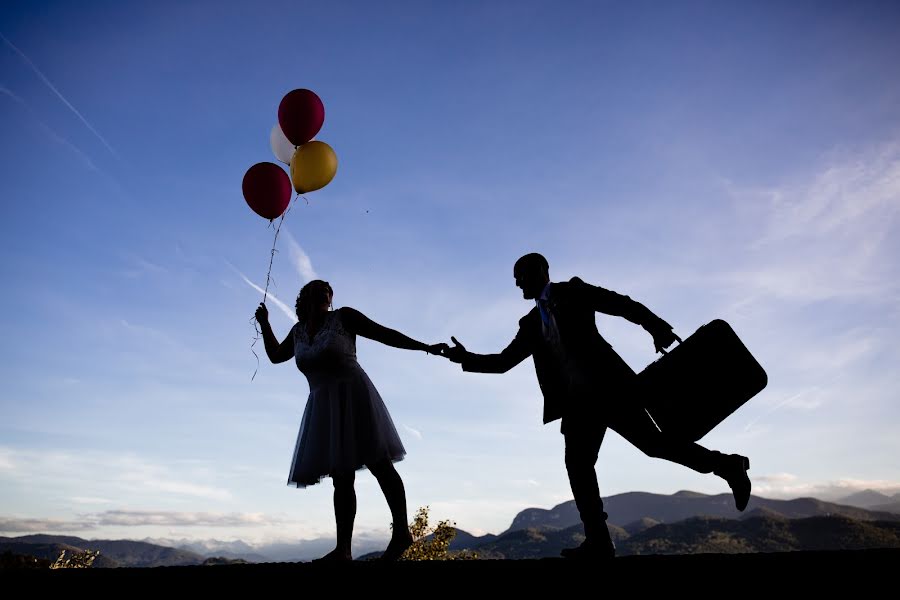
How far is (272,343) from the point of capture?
516 centimetres

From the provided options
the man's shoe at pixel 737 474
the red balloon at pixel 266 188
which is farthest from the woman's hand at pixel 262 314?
the man's shoe at pixel 737 474

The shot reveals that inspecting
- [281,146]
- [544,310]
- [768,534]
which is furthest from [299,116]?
[768,534]

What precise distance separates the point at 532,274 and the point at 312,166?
10.4ft

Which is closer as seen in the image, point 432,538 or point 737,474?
point 737,474

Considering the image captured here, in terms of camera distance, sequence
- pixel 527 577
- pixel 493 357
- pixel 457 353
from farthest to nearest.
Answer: pixel 457 353
pixel 493 357
pixel 527 577

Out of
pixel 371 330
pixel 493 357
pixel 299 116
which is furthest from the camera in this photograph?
pixel 299 116

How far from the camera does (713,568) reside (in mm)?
2242

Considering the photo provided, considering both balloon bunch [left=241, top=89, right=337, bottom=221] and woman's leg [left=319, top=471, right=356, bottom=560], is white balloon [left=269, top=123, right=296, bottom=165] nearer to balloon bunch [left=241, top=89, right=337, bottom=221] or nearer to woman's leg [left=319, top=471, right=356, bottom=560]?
balloon bunch [left=241, top=89, right=337, bottom=221]

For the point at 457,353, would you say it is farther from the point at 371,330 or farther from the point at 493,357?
the point at 371,330

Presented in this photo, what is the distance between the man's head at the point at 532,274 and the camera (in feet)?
14.6

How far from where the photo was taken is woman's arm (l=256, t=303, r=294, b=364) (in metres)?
4.97

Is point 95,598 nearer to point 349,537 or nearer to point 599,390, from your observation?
point 349,537

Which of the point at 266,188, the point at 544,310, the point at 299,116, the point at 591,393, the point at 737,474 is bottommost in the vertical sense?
the point at 737,474

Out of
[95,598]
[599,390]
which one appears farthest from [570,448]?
[95,598]
